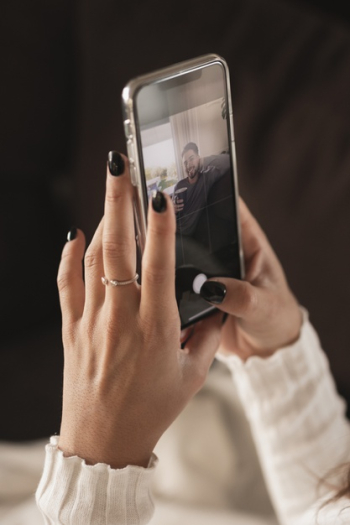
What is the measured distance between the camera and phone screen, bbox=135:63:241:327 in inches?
15.9

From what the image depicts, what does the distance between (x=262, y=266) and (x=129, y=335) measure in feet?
0.67

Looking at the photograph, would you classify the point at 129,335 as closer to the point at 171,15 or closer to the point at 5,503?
the point at 5,503

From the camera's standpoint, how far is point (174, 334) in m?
0.42

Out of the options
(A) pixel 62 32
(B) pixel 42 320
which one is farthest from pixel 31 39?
(B) pixel 42 320

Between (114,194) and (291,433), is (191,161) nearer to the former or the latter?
(114,194)

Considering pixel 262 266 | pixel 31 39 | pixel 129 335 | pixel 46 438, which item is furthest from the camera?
pixel 31 39

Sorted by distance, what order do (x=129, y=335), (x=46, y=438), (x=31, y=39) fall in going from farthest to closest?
1. (x=31, y=39)
2. (x=46, y=438)
3. (x=129, y=335)

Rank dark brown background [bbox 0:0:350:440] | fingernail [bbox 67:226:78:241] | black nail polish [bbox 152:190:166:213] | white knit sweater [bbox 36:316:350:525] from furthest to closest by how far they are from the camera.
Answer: dark brown background [bbox 0:0:350:440] → white knit sweater [bbox 36:316:350:525] → fingernail [bbox 67:226:78:241] → black nail polish [bbox 152:190:166:213]

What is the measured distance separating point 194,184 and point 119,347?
0.13 m

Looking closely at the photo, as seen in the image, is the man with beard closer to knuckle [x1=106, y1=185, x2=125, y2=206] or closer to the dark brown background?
knuckle [x1=106, y1=185, x2=125, y2=206]

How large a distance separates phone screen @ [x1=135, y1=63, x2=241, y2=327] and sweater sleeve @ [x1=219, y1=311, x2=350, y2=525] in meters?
0.15

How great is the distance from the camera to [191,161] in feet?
1.44

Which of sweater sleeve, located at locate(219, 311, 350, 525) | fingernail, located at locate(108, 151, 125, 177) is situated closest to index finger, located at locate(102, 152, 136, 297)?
fingernail, located at locate(108, 151, 125, 177)

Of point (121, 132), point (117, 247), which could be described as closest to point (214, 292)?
point (117, 247)
